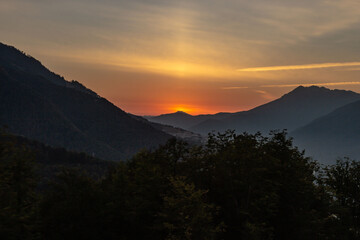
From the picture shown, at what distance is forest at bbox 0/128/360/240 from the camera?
136 ft

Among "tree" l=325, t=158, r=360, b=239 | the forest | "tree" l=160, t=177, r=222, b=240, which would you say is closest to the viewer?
"tree" l=160, t=177, r=222, b=240

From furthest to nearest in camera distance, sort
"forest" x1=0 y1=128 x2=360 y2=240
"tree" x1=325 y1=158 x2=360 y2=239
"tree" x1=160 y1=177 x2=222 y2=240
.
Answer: "tree" x1=325 y1=158 x2=360 y2=239, "forest" x1=0 y1=128 x2=360 y2=240, "tree" x1=160 y1=177 x2=222 y2=240

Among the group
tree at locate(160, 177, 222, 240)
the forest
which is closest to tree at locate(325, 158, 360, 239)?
the forest

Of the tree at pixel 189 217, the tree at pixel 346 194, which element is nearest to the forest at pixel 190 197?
the tree at pixel 189 217

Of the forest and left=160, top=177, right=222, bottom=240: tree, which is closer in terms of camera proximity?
left=160, top=177, right=222, bottom=240: tree

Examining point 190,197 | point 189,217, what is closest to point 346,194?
point 189,217

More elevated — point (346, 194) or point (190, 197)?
point (190, 197)

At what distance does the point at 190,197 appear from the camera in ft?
132

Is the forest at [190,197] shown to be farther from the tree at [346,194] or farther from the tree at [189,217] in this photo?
the tree at [346,194]

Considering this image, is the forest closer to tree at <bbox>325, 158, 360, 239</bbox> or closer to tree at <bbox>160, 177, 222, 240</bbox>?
tree at <bbox>160, 177, 222, 240</bbox>

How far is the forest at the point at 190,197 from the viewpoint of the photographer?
4147 cm

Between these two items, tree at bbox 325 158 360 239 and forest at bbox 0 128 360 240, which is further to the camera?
tree at bbox 325 158 360 239

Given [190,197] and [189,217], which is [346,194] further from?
[190,197]

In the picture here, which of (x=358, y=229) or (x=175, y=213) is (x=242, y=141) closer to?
(x=175, y=213)
